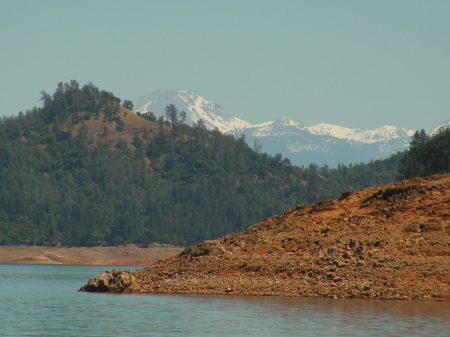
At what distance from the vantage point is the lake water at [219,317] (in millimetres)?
41703

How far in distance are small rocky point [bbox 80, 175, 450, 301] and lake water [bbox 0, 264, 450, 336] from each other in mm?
3579

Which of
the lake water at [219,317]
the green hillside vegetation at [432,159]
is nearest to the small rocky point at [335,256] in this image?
the lake water at [219,317]

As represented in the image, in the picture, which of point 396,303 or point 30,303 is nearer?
point 396,303

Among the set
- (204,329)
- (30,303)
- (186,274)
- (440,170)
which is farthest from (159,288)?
(440,170)

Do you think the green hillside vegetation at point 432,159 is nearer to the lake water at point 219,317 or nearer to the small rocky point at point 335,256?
the small rocky point at point 335,256

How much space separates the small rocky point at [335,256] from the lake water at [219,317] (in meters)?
3.58

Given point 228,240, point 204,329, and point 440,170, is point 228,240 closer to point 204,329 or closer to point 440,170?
point 204,329

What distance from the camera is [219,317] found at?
47.5 m

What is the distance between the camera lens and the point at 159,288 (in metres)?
66.7

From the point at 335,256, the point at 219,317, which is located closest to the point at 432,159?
the point at 335,256

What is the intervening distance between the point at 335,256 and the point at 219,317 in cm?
2105

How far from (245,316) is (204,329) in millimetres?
5826

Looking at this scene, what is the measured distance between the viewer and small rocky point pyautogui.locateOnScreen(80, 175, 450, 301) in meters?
61.2

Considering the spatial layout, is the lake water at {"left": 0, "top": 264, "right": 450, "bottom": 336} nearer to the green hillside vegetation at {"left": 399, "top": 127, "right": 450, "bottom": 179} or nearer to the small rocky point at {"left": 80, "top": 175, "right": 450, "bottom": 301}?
the small rocky point at {"left": 80, "top": 175, "right": 450, "bottom": 301}
